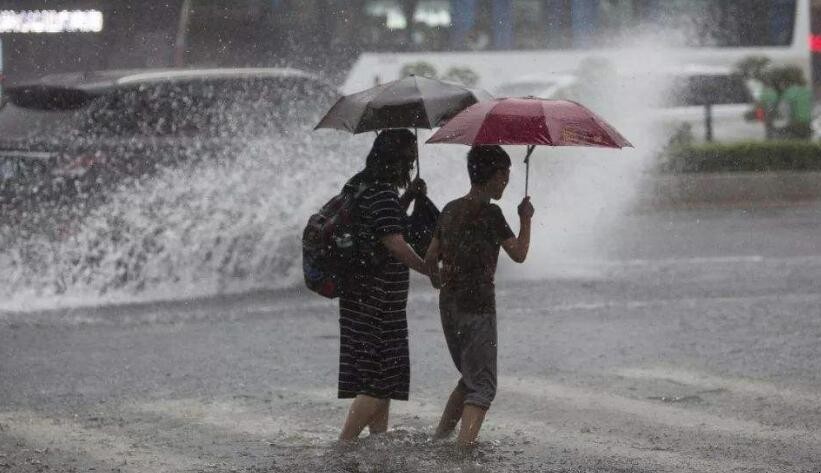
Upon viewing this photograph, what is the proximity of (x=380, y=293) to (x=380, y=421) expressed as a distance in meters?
0.63

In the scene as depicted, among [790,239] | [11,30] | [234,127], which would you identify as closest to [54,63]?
[11,30]

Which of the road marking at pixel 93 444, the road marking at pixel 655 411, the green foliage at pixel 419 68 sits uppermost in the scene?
the green foliage at pixel 419 68

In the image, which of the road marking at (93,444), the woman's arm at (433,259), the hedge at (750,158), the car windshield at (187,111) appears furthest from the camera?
the hedge at (750,158)

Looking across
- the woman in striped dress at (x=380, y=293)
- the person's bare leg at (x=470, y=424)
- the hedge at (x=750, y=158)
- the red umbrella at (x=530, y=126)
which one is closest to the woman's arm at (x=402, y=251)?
the woman in striped dress at (x=380, y=293)

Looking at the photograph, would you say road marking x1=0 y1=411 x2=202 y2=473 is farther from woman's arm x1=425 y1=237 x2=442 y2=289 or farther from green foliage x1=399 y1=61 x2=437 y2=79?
green foliage x1=399 y1=61 x2=437 y2=79

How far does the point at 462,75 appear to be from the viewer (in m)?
19.7

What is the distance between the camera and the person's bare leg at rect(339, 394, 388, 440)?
542 cm

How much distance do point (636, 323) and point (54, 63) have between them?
1071 cm

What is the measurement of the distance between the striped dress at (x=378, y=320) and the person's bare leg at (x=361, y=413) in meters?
0.04

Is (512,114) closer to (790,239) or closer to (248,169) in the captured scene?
(248,169)

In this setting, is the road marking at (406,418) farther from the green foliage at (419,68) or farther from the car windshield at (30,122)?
the green foliage at (419,68)

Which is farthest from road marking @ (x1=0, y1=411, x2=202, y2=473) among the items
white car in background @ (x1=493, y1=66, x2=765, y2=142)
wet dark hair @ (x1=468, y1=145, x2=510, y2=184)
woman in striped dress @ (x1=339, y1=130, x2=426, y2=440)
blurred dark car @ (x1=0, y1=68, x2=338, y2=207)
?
white car in background @ (x1=493, y1=66, x2=765, y2=142)

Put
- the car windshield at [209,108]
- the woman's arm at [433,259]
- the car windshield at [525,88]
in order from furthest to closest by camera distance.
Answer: the car windshield at [525,88] < the car windshield at [209,108] < the woman's arm at [433,259]

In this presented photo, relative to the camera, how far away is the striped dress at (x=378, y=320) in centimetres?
512
